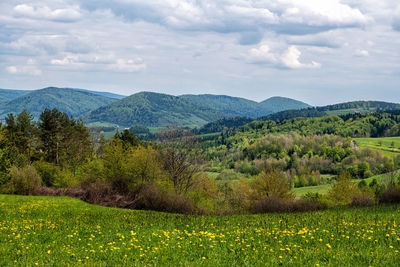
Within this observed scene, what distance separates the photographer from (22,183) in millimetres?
46062

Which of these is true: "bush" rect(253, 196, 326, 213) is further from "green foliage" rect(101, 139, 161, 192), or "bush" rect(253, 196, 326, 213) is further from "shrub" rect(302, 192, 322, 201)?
"green foliage" rect(101, 139, 161, 192)

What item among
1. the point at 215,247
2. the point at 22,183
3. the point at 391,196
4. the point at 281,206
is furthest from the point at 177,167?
the point at 215,247

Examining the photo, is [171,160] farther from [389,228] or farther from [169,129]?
[389,228]

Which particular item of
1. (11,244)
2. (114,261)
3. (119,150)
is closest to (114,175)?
(119,150)

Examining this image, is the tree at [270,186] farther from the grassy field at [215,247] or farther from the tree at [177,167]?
the grassy field at [215,247]

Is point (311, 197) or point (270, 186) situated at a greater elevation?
point (311, 197)

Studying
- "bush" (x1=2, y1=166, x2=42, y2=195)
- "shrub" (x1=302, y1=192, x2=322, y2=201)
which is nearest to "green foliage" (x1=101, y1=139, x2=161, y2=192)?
"bush" (x1=2, y1=166, x2=42, y2=195)

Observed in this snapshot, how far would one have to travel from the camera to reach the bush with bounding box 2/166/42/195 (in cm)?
4606

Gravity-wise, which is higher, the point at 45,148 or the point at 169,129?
the point at 169,129

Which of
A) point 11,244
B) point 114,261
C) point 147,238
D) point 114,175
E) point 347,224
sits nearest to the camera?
point 114,261

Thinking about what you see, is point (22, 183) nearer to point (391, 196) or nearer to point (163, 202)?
point (163, 202)

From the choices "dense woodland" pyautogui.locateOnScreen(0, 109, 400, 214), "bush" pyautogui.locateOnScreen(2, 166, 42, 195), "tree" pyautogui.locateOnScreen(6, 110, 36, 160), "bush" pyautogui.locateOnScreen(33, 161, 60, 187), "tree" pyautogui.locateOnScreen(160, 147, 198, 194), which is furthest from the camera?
"tree" pyautogui.locateOnScreen(6, 110, 36, 160)

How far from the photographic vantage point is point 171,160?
5116 cm

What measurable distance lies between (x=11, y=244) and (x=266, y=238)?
9.42 m
